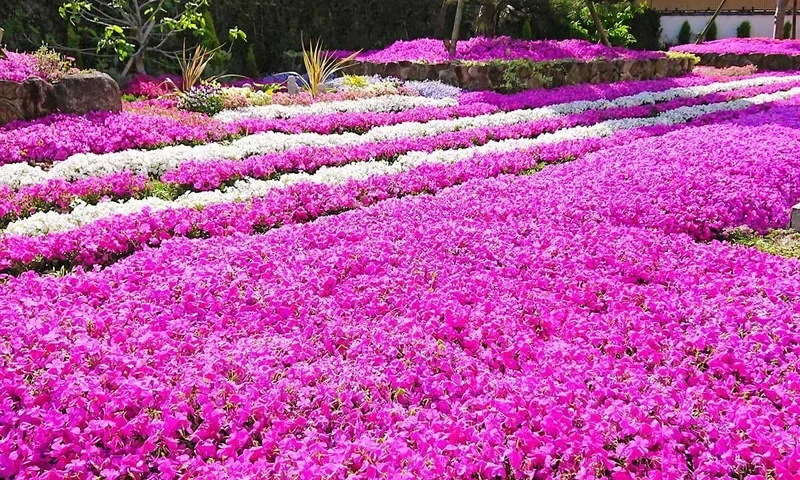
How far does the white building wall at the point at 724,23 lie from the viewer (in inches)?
1407

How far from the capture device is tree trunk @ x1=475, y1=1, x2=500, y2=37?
22375mm

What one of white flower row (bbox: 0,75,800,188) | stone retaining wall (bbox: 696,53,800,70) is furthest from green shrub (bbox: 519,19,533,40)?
white flower row (bbox: 0,75,800,188)

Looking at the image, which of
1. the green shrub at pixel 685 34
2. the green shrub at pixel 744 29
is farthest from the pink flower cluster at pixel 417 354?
the green shrub at pixel 744 29

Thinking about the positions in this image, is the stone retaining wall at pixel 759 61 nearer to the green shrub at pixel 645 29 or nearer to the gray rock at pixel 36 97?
the green shrub at pixel 645 29

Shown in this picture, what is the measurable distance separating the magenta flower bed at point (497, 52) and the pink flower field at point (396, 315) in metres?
10.4

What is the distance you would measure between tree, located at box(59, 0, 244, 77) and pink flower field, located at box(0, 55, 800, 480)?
23.4 ft

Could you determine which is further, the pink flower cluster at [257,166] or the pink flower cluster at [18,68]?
the pink flower cluster at [18,68]

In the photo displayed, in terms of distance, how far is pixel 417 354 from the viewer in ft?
13.1

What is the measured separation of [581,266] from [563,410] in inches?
A: 84.3

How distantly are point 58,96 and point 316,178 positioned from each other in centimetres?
532

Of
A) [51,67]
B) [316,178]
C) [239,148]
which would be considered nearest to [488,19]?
[239,148]

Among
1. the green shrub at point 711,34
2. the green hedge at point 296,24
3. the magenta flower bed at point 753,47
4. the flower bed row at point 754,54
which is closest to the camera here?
the green hedge at point 296,24

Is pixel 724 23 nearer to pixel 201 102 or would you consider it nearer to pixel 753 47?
pixel 753 47

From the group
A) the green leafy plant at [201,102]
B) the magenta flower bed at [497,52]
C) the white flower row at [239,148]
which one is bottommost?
the white flower row at [239,148]
